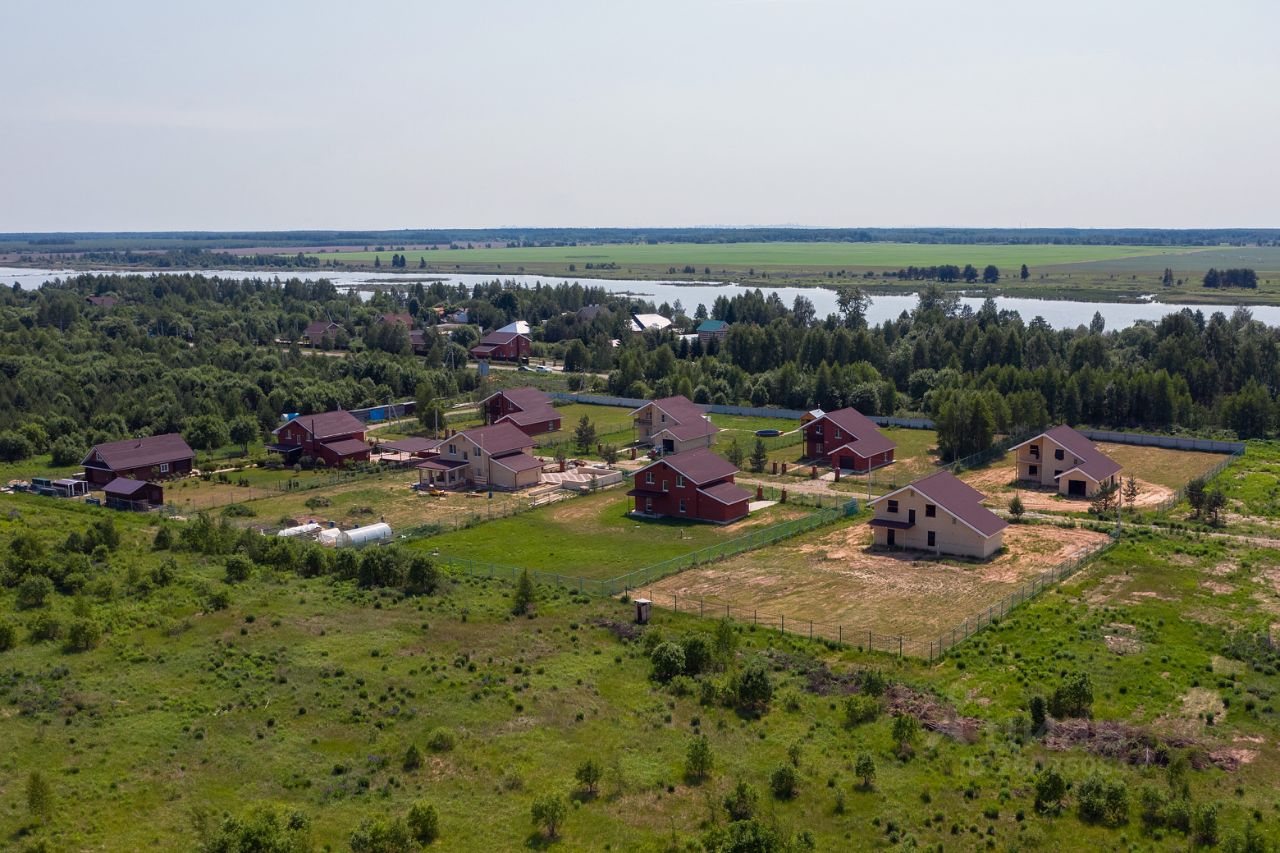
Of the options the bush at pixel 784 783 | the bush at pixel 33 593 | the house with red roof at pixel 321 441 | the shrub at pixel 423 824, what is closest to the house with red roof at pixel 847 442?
the house with red roof at pixel 321 441

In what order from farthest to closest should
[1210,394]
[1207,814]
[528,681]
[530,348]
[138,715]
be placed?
[530,348] < [1210,394] < [528,681] < [138,715] < [1207,814]

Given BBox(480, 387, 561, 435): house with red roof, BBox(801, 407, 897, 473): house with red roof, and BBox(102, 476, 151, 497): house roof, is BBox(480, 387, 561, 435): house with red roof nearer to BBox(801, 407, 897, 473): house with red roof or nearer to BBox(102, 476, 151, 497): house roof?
BBox(801, 407, 897, 473): house with red roof

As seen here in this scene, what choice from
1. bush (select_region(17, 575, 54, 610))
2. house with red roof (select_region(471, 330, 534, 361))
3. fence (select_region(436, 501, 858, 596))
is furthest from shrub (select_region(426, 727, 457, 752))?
house with red roof (select_region(471, 330, 534, 361))

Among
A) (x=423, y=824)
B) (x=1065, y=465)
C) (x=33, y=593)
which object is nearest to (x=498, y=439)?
(x=33, y=593)

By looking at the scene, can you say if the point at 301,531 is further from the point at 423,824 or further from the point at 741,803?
the point at 741,803

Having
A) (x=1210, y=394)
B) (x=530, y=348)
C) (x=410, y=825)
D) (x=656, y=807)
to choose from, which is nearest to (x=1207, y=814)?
(x=656, y=807)

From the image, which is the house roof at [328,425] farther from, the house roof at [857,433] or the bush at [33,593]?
the bush at [33,593]

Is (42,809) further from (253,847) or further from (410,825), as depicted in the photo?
(410,825)
